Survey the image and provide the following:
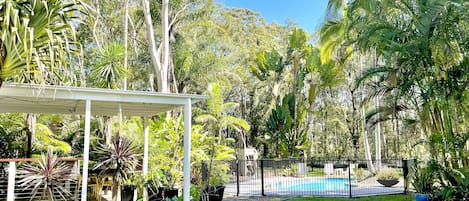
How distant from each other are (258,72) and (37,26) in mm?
18112

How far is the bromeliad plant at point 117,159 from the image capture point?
27.5ft

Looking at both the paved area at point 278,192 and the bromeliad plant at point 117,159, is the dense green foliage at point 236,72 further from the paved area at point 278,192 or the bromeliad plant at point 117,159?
the paved area at point 278,192

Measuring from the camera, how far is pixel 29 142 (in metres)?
12.4

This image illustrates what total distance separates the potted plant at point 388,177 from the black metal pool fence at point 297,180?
0.16m

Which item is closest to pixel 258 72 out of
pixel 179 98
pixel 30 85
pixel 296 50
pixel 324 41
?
pixel 296 50

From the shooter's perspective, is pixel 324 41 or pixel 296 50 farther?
pixel 296 50

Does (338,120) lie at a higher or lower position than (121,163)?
higher

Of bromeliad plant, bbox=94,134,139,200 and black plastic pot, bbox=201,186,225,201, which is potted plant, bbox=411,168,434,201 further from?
bromeliad plant, bbox=94,134,139,200

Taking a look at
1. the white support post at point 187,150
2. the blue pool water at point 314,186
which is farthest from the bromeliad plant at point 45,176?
the blue pool water at point 314,186

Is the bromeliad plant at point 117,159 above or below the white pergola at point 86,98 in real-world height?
below

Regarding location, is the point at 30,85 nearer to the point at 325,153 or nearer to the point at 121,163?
the point at 121,163

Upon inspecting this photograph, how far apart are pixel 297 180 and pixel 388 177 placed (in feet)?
13.2

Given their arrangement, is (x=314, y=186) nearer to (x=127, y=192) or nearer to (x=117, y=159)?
(x=127, y=192)

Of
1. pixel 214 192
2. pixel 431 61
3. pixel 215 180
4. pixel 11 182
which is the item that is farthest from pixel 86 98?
pixel 431 61
